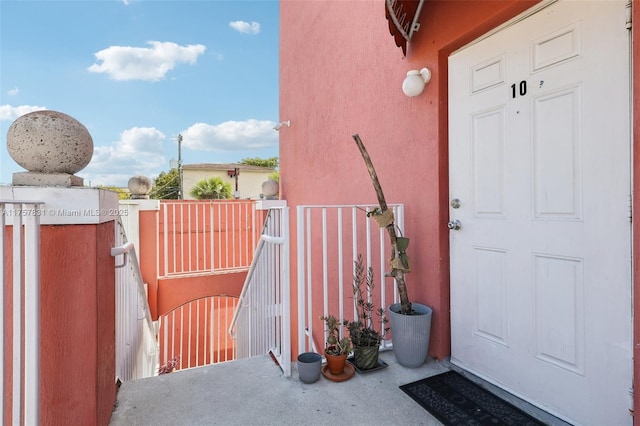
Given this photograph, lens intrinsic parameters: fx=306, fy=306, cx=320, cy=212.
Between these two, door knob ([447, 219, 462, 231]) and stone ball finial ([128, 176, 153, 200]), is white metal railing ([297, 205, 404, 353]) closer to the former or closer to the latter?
door knob ([447, 219, 462, 231])

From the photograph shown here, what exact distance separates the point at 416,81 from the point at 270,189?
14.2 ft

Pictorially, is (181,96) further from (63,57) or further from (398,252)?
(398,252)

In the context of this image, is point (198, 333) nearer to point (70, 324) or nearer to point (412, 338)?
point (412, 338)

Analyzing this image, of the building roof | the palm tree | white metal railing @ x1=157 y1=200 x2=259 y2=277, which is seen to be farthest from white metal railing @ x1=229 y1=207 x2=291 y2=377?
the building roof

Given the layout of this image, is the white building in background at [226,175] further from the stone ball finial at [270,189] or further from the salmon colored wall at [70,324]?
the salmon colored wall at [70,324]

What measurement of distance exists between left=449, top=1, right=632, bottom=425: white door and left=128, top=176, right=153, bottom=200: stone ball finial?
5.64 meters

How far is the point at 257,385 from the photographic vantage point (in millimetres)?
1967

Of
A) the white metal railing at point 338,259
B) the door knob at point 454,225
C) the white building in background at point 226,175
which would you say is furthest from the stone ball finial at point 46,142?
the white building in background at point 226,175

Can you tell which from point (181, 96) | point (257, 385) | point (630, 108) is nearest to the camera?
point (630, 108)

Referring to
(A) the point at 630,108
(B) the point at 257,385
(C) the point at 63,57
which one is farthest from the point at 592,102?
(C) the point at 63,57

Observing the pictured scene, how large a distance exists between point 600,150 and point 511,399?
1474 mm

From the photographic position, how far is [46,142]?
129 centimetres

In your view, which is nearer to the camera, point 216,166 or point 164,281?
point 164,281

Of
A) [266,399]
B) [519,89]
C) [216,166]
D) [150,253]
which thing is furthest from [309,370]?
[216,166]
